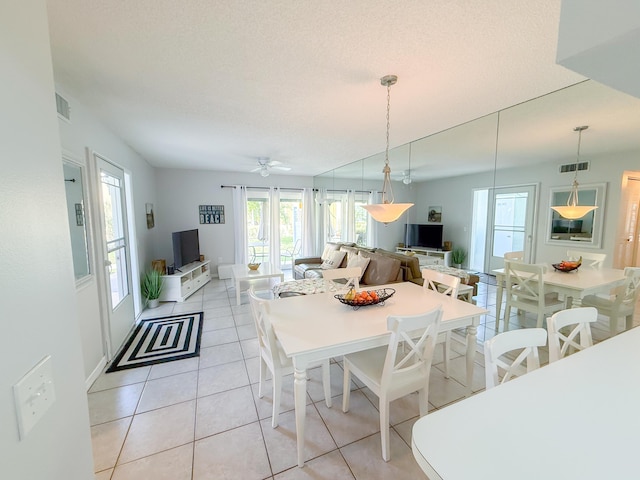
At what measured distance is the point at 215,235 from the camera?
5902mm

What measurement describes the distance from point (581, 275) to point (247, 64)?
3.23 meters

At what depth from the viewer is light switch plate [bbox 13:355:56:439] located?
0.56 metres

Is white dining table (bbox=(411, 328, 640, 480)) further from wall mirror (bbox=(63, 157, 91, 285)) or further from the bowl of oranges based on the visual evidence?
wall mirror (bbox=(63, 157, 91, 285))

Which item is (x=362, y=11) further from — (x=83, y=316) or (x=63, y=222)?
(x=83, y=316)

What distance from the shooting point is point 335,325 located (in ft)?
5.66

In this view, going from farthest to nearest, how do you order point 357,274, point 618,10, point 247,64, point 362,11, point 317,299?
point 357,274, point 317,299, point 247,64, point 362,11, point 618,10

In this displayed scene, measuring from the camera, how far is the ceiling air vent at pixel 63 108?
1908 mm

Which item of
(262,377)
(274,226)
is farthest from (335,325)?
(274,226)

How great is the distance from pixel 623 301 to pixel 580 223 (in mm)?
700

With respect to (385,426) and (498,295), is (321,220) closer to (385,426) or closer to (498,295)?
(498,295)

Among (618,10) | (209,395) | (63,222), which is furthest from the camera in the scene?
(209,395)

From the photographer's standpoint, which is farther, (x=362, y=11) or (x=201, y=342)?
(x=201, y=342)

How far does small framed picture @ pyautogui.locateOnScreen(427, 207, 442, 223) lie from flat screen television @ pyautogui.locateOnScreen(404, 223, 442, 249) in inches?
3.0

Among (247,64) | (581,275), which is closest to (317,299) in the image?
(247,64)
